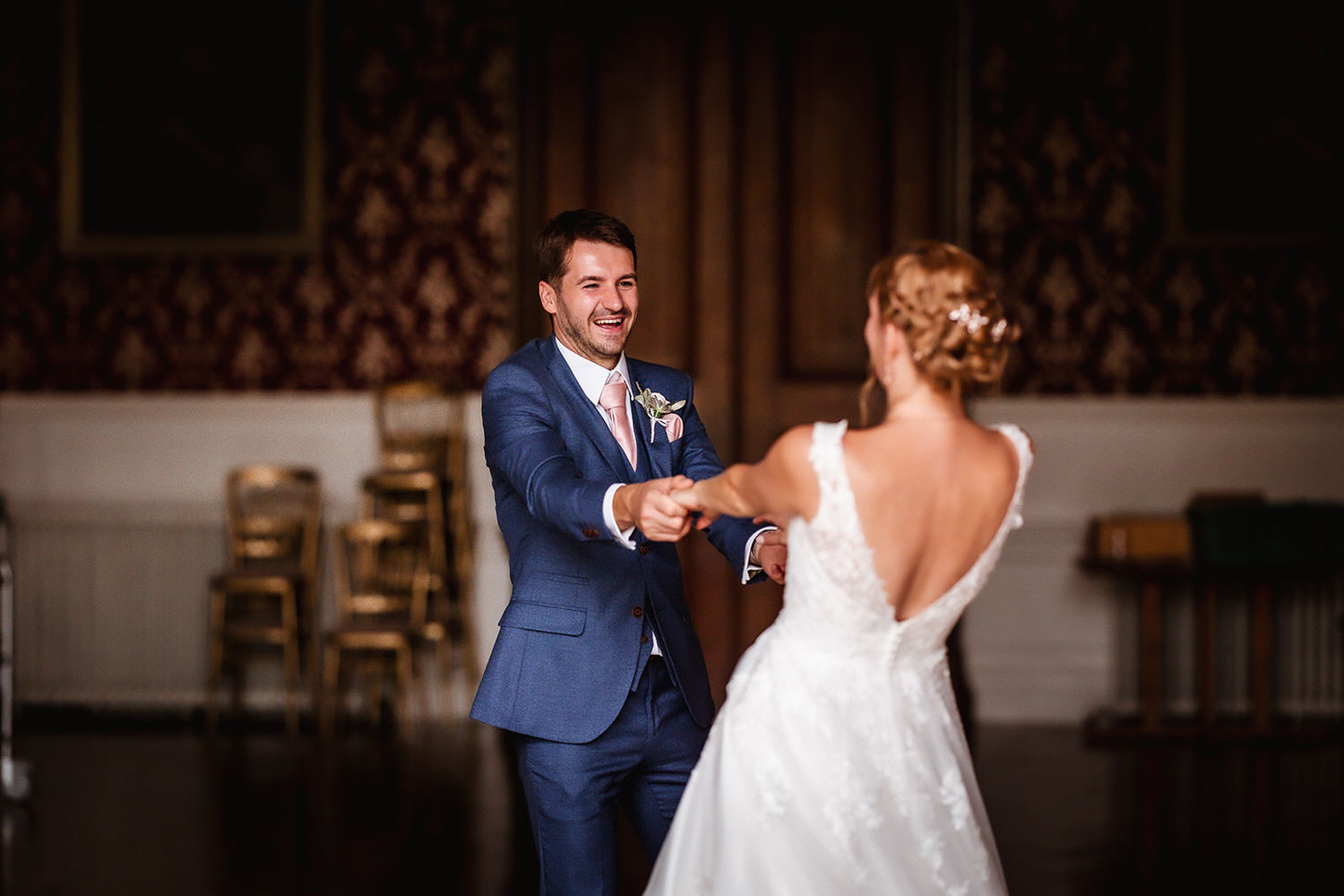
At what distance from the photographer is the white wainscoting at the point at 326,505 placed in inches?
240

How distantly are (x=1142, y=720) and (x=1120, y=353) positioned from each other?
5.55ft

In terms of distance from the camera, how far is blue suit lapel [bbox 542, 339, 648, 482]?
92.7 inches

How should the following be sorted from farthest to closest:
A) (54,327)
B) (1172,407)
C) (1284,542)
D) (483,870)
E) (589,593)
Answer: (54,327) < (1172,407) < (1284,542) < (483,870) < (589,593)

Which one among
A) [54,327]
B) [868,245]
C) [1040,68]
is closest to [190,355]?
[54,327]

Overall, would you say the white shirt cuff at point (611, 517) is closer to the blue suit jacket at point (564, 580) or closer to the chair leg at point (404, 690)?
the blue suit jacket at point (564, 580)

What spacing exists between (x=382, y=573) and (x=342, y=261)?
1.55 metres

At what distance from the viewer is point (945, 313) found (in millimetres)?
1882

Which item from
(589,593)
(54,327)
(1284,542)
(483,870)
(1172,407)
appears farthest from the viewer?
(54,327)

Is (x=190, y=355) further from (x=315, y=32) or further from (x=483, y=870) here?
(x=483, y=870)

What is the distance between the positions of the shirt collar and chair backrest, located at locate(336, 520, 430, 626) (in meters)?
3.61

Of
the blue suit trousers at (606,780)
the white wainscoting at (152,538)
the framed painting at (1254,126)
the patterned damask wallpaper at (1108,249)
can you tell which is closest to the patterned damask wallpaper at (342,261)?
the white wainscoting at (152,538)

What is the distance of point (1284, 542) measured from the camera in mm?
5625

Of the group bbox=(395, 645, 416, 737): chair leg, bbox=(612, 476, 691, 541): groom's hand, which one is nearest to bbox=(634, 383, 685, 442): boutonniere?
bbox=(612, 476, 691, 541): groom's hand

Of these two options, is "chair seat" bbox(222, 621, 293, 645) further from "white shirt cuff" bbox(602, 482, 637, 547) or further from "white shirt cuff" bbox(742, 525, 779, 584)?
"white shirt cuff" bbox(602, 482, 637, 547)
